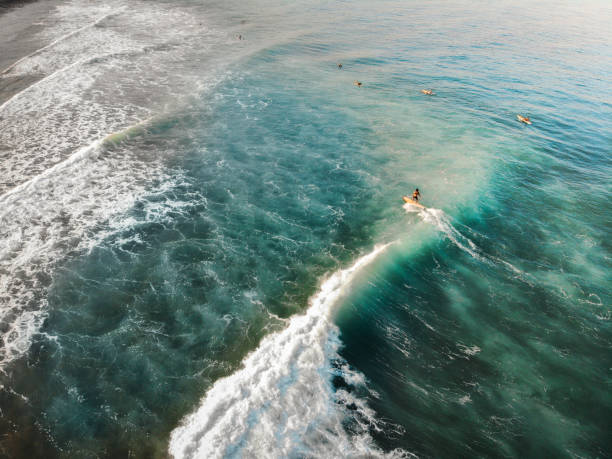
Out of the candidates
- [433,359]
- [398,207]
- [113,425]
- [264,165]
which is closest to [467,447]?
[433,359]

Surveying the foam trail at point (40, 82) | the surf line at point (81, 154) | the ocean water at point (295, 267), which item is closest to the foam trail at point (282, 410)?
the ocean water at point (295, 267)

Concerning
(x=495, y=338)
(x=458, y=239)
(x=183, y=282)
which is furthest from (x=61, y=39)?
(x=495, y=338)

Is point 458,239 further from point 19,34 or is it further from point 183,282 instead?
point 19,34

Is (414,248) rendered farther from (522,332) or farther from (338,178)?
(338,178)

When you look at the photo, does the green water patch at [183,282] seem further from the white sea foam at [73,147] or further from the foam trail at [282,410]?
the white sea foam at [73,147]

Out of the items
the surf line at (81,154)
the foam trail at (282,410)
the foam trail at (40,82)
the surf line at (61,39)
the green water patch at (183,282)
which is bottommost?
the foam trail at (282,410)

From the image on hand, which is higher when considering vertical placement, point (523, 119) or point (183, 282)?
point (523, 119)

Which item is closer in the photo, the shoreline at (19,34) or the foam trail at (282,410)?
the foam trail at (282,410)
